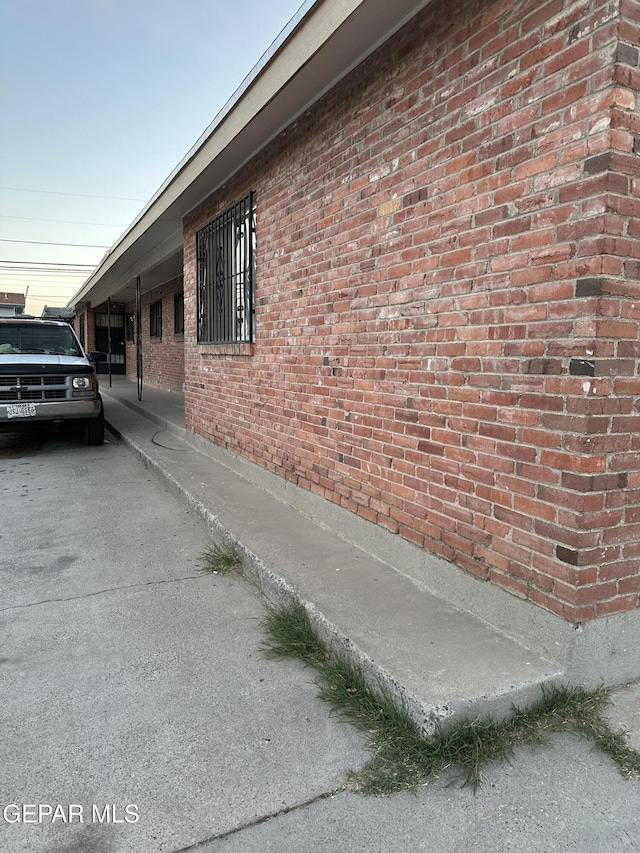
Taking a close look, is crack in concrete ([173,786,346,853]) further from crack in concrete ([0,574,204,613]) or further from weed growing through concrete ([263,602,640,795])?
crack in concrete ([0,574,204,613])

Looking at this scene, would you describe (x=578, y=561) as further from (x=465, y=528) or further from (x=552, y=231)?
(x=552, y=231)

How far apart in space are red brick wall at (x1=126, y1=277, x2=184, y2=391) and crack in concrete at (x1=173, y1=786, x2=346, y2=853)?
12.6m

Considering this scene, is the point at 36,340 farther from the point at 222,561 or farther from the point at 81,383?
the point at 222,561

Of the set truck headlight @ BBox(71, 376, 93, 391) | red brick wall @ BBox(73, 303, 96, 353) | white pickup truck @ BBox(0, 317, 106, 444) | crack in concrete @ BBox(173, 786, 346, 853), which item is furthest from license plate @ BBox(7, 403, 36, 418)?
red brick wall @ BBox(73, 303, 96, 353)

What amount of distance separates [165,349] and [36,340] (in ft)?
21.2

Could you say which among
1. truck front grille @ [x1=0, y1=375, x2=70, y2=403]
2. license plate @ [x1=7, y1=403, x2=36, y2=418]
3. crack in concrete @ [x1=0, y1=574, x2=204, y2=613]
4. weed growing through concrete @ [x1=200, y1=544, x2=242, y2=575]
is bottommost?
crack in concrete @ [x1=0, y1=574, x2=204, y2=613]

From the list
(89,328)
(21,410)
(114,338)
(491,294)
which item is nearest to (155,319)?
(114,338)

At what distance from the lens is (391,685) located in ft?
7.33

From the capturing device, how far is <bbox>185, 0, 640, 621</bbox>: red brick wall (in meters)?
2.20

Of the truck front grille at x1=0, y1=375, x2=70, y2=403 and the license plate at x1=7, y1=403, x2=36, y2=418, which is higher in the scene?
the truck front grille at x1=0, y1=375, x2=70, y2=403

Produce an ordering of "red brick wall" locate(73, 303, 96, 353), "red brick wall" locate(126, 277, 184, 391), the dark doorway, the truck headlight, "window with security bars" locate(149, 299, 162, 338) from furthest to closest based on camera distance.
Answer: the dark doorway → "red brick wall" locate(73, 303, 96, 353) → "window with security bars" locate(149, 299, 162, 338) → "red brick wall" locate(126, 277, 184, 391) → the truck headlight

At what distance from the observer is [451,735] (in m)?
2.06

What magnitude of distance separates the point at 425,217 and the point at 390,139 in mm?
690

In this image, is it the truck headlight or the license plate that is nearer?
the license plate
